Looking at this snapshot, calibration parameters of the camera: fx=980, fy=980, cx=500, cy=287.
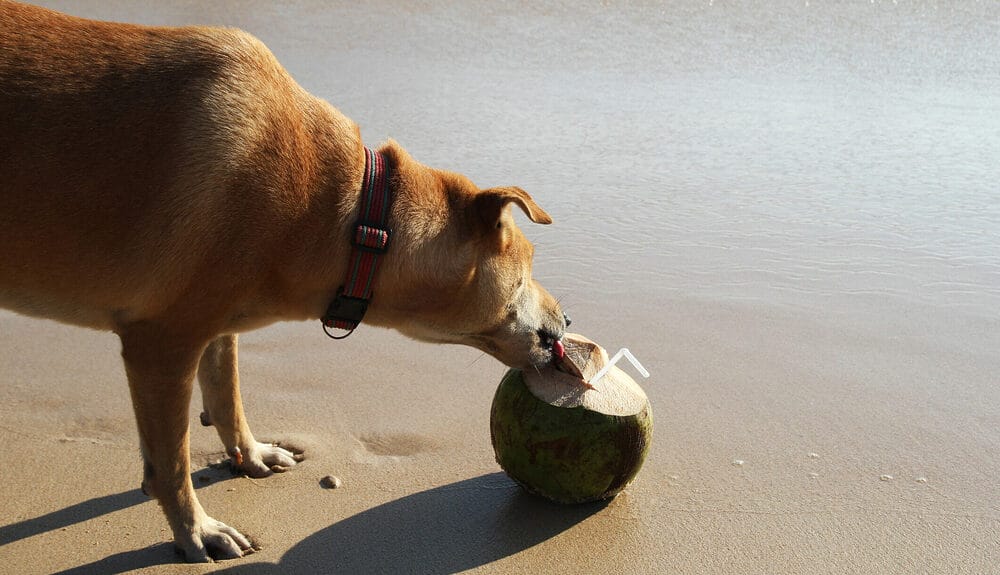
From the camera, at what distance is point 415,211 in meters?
3.85

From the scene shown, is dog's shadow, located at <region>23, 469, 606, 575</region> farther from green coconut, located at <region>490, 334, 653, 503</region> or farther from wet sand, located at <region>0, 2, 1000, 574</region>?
green coconut, located at <region>490, 334, 653, 503</region>

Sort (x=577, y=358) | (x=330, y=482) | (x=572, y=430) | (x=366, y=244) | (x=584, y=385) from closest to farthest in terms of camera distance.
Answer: (x=366, y=244) < (x=572, y=430) < (x=584, y=385) < (x=577, y=358) < (x=330, y=482)

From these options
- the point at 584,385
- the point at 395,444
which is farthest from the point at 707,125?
the point at 584,385

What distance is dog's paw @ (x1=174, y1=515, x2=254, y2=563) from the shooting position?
3.78 meters

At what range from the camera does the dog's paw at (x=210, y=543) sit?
3.78 metres

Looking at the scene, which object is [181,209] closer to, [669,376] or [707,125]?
[669,376]

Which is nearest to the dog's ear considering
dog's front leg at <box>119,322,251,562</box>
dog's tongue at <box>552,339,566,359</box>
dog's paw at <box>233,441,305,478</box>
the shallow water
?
dog's tongue at <box>552,339,566,359</box>

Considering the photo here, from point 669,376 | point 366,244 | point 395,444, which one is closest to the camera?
point 366,244

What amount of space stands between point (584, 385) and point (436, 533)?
0.85 m

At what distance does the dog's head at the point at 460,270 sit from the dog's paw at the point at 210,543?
1.03 metres

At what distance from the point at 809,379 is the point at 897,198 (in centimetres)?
330

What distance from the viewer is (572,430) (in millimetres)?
3836

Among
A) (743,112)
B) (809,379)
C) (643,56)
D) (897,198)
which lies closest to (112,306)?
(809,379)

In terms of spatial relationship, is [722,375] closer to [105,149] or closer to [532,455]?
[532,455]
